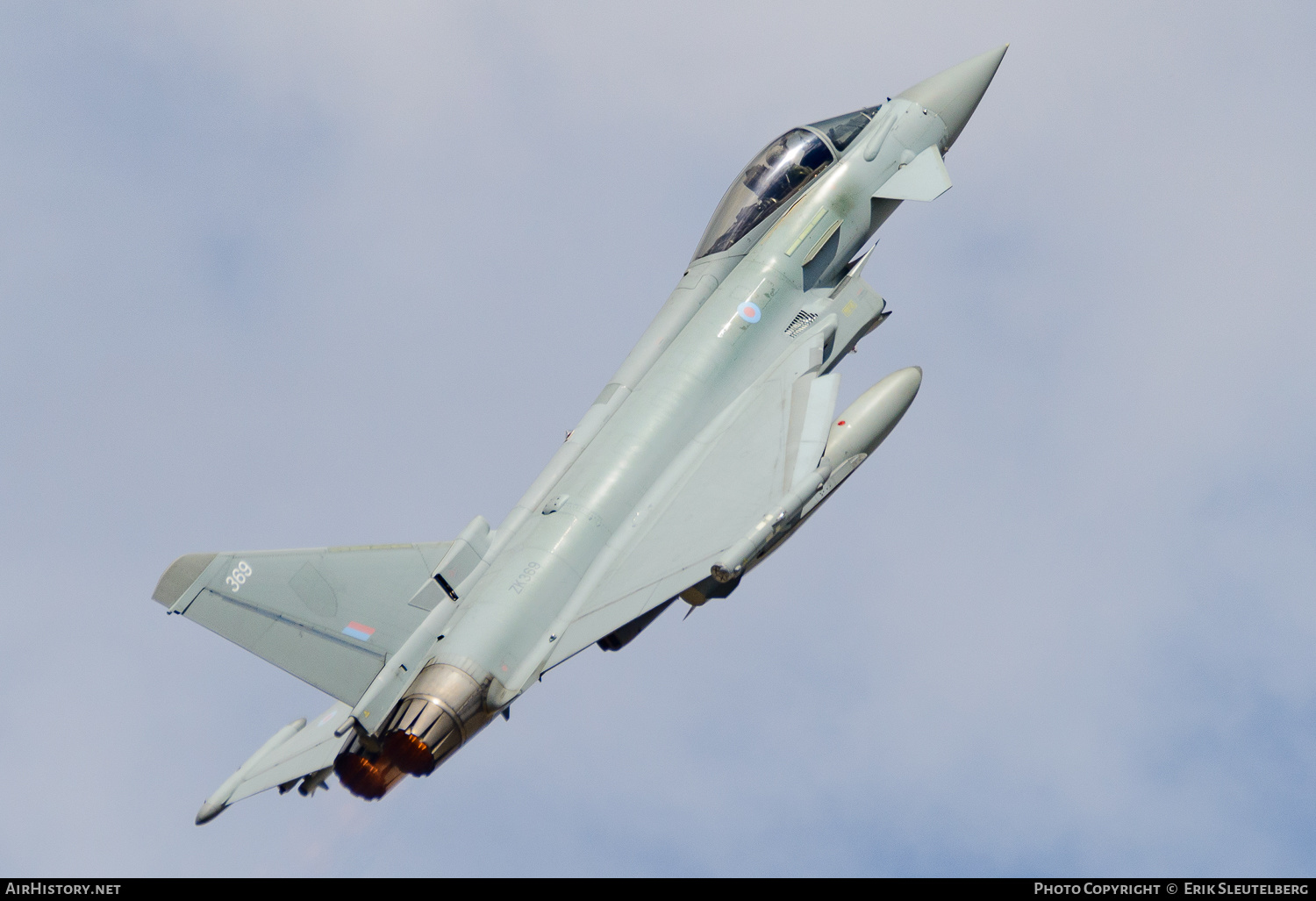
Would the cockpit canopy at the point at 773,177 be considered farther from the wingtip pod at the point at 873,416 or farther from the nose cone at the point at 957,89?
the wingtip pod at the point at 873,416

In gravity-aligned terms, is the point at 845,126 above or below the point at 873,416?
above

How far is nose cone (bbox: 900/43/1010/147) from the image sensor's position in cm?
2741

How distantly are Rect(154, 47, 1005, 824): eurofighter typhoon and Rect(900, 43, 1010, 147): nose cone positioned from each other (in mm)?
3842

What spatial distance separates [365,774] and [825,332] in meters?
10.2

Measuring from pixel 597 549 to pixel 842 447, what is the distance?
13.4 feet

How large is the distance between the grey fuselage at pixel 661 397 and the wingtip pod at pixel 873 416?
1643mm

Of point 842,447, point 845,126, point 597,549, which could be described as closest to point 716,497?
point 597,549

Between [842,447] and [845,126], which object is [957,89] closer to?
[845,126]

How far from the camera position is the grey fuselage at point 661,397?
20.2 m

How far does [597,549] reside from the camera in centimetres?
2102

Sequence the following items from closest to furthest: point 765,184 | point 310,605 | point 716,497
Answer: point 310,605 → point 716,497 → point 765,184

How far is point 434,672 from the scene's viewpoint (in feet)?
64.2

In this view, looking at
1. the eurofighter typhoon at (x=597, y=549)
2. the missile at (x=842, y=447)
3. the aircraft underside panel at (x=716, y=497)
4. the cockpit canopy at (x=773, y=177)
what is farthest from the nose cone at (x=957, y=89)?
the aircraft underside panel at (x=716, y=497)
